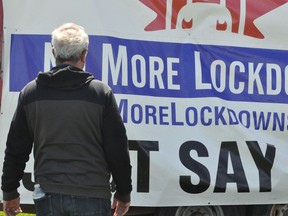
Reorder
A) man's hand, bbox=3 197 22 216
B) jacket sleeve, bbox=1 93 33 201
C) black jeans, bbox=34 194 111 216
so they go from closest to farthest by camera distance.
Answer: black jeans, bbox=34 194 111 216, jacket sleeve, bbox=1 93 33 201, man's hand, bbox=3 197 22 216

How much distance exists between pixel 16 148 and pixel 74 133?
35 cm

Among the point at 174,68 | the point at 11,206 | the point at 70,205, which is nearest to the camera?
the point at 70,205

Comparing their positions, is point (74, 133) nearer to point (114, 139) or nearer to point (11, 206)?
point (114, 139)

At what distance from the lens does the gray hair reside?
9.58 feet

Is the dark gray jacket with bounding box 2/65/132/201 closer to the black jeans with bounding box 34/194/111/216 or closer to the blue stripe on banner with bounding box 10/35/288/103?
the black jeans with bounding box 34/194/111/216

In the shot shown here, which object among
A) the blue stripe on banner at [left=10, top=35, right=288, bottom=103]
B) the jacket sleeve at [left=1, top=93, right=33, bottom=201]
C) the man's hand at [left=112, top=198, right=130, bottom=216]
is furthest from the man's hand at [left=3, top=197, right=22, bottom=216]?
the blue stripe on banner at [left=10, top=35, right=288, bottom=103]

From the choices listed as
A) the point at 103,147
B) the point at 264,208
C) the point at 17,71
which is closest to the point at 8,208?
the point at 103,147

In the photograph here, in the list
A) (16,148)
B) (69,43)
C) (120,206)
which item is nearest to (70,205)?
(120,206)

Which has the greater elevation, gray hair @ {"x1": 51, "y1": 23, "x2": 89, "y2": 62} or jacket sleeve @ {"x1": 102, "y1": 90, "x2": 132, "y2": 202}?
gray hair @ {"x1": 51, "y1": 23, "x2": 89, "y2": 62}

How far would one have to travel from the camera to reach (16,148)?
305 centimetres

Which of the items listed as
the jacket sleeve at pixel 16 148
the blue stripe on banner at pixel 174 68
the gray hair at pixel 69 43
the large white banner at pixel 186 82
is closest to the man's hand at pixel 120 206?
the jacket sleeve at pixel 16 148

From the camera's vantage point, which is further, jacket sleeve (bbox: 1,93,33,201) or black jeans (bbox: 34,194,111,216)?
jacket sleeve (bbox: 1,93,33,201)

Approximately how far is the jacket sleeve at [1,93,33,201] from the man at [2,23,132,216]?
6 centimetres

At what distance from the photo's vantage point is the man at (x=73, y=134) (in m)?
2.92
